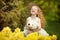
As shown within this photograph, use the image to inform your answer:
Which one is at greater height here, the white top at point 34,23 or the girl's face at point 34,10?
the girl's face at point 34,10

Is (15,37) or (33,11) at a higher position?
(33,11)

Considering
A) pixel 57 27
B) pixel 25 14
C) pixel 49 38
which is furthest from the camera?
pixel 57 27

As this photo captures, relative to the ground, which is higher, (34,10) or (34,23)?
(34,10)

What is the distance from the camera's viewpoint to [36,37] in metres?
4.66

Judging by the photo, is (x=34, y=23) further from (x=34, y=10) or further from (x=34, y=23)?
(x=34, y=10)

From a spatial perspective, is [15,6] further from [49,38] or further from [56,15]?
[56,15]

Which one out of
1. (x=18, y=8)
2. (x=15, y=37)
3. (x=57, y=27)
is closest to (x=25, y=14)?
(x=18, y=8)

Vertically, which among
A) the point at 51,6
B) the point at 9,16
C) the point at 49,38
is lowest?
the point at 49,38

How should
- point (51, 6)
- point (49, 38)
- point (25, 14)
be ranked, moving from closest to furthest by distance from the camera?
point (49, 38)
point (25, 14)
point (51, 6)

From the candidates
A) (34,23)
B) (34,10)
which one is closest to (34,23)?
(34,23)

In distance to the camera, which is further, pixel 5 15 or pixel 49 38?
pixel 5 15

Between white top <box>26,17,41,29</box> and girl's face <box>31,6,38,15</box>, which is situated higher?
girl's face <box>31,6,38,15</box>

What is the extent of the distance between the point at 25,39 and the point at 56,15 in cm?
756

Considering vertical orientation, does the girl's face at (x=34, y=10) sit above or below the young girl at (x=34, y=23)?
above
